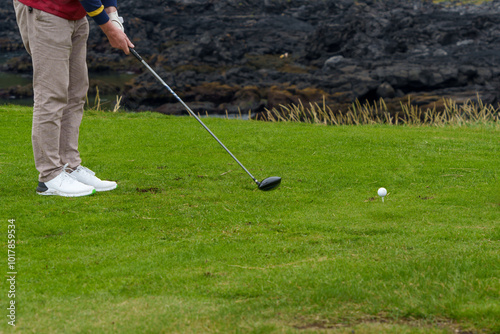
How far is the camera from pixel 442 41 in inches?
1738

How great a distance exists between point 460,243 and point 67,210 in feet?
10.8

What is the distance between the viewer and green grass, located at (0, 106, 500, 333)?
10.0 feet

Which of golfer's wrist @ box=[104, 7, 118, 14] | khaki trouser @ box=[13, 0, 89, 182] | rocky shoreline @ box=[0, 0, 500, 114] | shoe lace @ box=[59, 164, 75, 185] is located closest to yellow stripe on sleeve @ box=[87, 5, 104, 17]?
khaki trouser @ box=[13, 0, 89, 182]

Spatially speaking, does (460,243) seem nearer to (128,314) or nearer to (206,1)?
(128,314)

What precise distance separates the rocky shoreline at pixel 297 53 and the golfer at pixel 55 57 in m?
14.9

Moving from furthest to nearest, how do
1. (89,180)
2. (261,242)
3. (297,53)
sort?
(297,53) → (89,180) → (261,242)

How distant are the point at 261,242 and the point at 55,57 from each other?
271 centimetres

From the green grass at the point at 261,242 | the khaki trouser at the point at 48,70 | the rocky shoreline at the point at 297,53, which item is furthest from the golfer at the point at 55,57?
the rocky shoreline at the point at 297,53

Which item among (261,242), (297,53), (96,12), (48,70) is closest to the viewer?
(261,242)

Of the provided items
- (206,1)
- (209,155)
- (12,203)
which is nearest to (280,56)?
(206,1)

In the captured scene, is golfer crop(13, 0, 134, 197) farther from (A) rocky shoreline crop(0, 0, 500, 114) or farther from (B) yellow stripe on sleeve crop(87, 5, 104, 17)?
(A) rocky shoreline crop(0, 0, 500, 114)

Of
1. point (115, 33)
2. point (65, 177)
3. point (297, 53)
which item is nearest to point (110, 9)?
→ point (115, 33)

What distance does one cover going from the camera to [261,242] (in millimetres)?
4371

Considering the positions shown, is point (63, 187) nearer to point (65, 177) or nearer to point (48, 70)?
point (65, 177)
